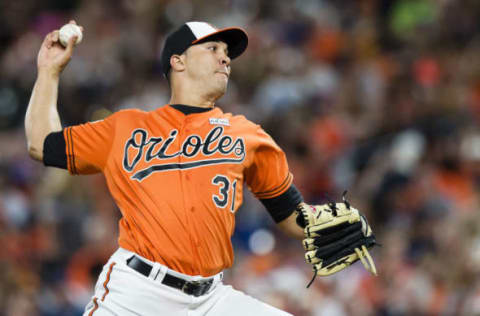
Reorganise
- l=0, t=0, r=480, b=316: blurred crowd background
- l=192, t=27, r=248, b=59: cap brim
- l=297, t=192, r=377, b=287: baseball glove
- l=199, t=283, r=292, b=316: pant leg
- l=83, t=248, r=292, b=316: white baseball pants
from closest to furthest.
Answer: l=83, t=248, r=292, b=316: white baseball pants → l=199, t=283, r=292, b=316: pant leg → l=297, t=192, r=377, b=287: baseball glove → l=192, t=27, r=248, b=59: cap brim → l=0, t=0, r=480, b=316: blurred crowd background

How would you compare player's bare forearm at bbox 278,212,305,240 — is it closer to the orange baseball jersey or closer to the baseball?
the orange baseball jersey

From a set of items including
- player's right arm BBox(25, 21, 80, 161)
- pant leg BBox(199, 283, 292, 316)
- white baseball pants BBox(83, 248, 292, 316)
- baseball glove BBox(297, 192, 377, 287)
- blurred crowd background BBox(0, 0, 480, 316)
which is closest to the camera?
white baseball pants BBox(83, 248, 292, 316)

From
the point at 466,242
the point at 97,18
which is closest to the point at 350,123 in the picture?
the point at 466,242

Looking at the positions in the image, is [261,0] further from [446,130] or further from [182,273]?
[182,273]

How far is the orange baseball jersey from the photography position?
3.90 m

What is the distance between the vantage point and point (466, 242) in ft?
22.6

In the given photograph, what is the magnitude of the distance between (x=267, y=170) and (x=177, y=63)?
2.54 feet

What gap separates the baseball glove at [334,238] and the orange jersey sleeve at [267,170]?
24 centimetres

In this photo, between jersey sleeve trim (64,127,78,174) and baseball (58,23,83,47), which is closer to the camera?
jersey sleeve trim (64,127,78,174)

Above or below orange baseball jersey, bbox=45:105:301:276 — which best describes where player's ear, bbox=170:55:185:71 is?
above

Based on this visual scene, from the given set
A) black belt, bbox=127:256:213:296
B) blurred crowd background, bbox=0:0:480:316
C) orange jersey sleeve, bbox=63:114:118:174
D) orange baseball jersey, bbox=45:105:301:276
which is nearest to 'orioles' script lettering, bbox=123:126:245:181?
orange baseball jersey, bbox=45:105:301:276

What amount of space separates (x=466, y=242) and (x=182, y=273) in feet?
12.1

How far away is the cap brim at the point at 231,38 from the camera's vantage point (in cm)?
440

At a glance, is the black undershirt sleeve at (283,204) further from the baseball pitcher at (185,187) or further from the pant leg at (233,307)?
the pant leg at (233,307)
